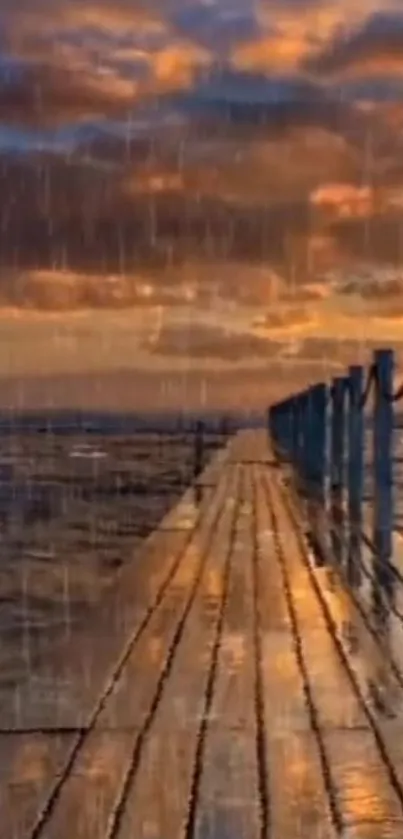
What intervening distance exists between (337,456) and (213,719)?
7797 mm

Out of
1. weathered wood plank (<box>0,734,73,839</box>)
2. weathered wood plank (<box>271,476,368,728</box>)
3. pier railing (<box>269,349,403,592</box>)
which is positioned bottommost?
weathered wood plank (<box>0,734,73,839</box>)

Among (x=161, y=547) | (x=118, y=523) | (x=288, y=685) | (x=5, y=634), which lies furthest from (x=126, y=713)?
(x=118, y=523)

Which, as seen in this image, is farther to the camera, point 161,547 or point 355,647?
point 161,547

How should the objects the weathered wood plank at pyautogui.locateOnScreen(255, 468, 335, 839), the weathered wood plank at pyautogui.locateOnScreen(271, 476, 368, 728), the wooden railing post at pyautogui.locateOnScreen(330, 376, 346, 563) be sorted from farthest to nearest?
the wooden railing post at pyautogui.locateOnScreen(330, 376, 346, 563) < the weathered wood plank at pyautogui.locateOnScreen(271, 476, 368, 728) < the weathered wood plank at pyautogui.locateOnScreen(255, 468, 335, 839)

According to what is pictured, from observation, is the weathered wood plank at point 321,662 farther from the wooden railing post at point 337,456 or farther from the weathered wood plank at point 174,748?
the wooden railing post at point 337,456

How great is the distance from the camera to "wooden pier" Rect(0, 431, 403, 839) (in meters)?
3.65

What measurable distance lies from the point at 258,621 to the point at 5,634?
1.93m

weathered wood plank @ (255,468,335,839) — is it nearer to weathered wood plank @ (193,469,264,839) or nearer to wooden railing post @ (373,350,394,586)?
weathered wood plank @ (193,469,264,839)

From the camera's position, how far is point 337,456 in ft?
40.7

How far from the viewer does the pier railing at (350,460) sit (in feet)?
28.9

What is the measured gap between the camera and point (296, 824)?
11.7 feet

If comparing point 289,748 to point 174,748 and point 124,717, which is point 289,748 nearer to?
point 174,748

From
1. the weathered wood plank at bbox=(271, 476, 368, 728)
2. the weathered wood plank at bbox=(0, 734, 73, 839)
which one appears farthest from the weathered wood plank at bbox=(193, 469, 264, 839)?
the weathered wood plank at bbox=(0, 734, 73, 839)

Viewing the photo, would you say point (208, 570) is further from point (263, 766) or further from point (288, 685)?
point (263, 766)
